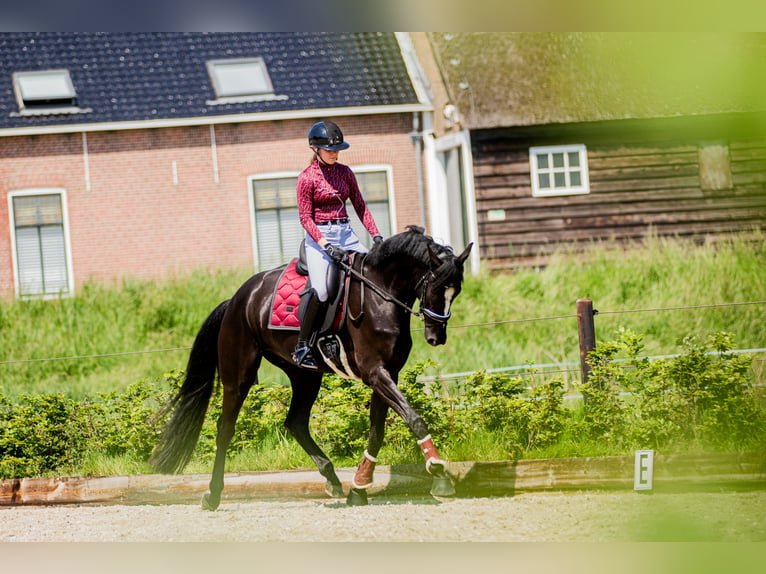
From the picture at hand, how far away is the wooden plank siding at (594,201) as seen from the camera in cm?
852

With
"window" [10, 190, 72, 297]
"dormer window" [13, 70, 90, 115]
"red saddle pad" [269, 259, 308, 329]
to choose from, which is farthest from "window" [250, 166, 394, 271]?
"red saddle pad" [269, 259, 308, 329]

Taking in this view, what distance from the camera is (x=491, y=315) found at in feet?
25.3

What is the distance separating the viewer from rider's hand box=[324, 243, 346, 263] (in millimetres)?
3877

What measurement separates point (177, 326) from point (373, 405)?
4.00 meters

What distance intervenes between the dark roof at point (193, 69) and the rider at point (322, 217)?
552 cm

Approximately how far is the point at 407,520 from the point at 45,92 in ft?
22.3

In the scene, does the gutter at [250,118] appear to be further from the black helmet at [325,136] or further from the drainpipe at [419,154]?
A: the black helmet at [325,136]

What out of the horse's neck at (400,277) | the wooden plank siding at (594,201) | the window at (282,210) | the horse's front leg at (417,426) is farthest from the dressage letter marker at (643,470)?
the window at (282,210)

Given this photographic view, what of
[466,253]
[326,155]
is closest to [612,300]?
[326,155]

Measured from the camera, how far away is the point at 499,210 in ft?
30.4

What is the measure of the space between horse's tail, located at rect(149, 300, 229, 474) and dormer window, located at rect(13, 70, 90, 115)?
5.01 meters

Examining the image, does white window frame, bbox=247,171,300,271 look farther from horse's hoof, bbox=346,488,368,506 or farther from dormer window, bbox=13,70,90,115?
horse's hoof, bbox=346,488,368,506

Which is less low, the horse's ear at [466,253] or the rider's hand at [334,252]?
the rider's hand at [334,252]
